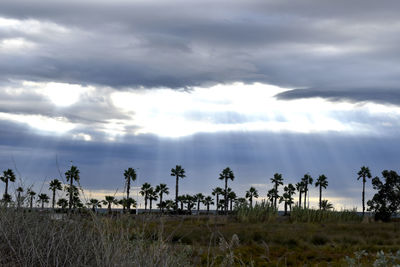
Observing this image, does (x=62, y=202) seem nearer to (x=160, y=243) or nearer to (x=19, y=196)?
(x=19, y=196)

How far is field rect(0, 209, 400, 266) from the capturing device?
18.9ft

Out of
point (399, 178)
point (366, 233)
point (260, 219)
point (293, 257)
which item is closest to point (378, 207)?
point (399, 178)

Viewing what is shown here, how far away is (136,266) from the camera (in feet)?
18.4

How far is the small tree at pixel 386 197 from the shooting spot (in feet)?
188

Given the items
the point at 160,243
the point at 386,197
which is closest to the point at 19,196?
the point at 160,243

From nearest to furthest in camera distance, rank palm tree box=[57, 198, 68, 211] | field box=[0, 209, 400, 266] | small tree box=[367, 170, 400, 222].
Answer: field box=[0, 209, 400, 266]
palm tree box=[57, 198, 68, 211]
small tree box=[367, 170, 400, 222]

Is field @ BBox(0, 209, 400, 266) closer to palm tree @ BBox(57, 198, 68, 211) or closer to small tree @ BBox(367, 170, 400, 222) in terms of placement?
palm tree @ BBox(57, 198, 68, 211)

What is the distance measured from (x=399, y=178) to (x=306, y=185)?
172 feet

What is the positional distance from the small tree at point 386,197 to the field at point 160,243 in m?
12.3

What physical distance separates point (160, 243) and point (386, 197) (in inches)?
2384

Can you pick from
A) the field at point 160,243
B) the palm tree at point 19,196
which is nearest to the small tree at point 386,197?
the field at point 160,243

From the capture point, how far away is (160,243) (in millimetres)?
5828

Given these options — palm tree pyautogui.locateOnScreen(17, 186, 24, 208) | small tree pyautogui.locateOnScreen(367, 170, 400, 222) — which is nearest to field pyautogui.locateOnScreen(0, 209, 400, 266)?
palm tree pyautogui.locateOnScreen(17, 186, 24, 208)

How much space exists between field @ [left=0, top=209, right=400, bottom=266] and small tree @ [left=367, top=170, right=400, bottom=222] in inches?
485
